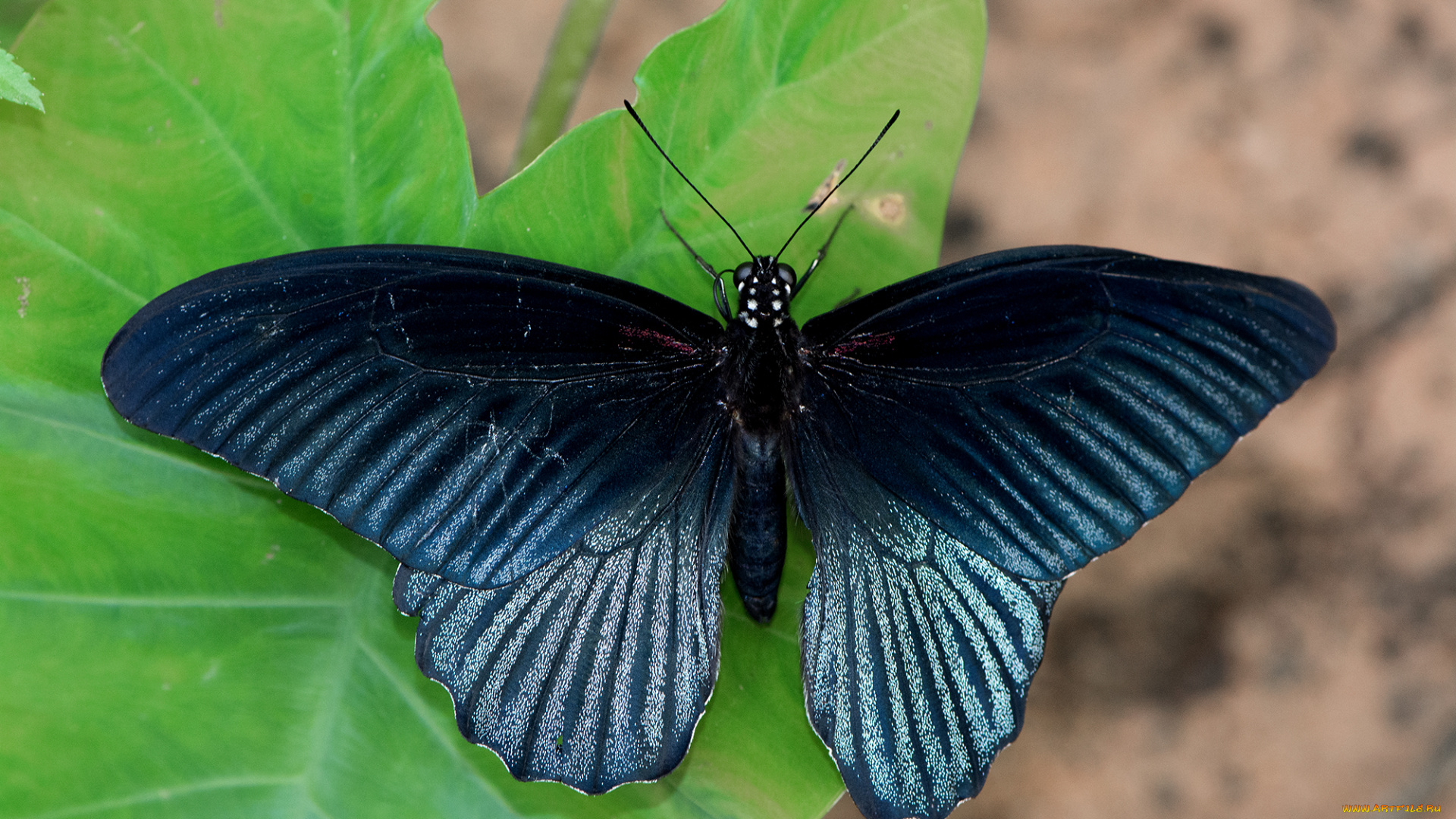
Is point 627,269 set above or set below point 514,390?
above

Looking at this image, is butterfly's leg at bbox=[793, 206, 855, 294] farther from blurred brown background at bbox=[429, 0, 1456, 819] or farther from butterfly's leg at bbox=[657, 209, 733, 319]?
blurred brown background at bbox=[429, 0, 1456, 819]

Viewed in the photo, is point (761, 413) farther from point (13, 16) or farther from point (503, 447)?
point (13, 16)

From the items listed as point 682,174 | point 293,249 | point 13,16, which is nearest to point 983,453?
point 682,174

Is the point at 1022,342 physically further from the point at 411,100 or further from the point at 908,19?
the point at 411,100

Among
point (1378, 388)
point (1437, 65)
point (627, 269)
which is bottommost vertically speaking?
point (627, 269)

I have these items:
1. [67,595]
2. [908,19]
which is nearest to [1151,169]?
[908,19]

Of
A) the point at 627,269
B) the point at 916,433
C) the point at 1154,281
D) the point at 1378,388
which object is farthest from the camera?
the point at 1378,388

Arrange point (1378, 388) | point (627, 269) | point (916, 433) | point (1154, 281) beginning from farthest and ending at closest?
point (1378, 388)
point (627, 269)
point (916, 433)
point (1154, 281)

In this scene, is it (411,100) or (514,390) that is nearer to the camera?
(514,390)
